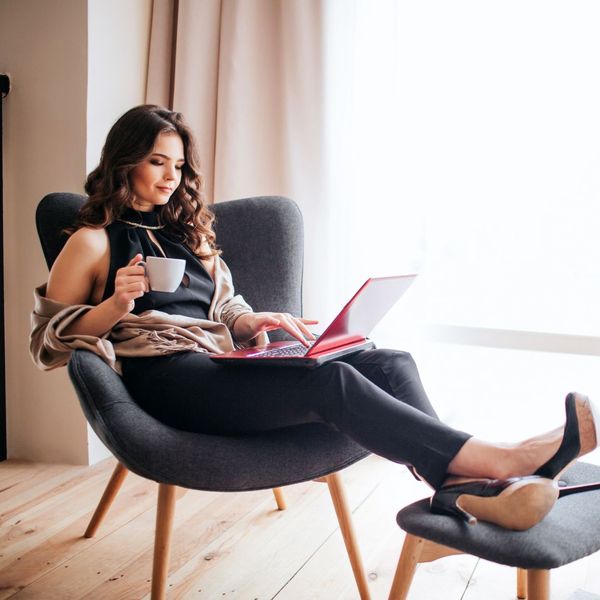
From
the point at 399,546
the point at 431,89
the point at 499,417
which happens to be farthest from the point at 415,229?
the point at 399,546

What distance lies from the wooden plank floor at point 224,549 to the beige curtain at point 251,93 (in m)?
0.72

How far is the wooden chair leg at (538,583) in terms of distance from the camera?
991 millimetres

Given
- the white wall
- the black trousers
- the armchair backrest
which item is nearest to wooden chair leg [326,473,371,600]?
the black trousers

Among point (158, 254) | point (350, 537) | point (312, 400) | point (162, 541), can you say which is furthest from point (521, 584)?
point (158, 254)

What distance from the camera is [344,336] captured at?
4.47ft

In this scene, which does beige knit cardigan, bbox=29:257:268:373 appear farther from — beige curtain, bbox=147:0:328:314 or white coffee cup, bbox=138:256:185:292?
beige curtain, bbox=147:0:328:314

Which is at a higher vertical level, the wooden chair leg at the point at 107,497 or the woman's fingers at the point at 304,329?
the woman's fingers at the point at 304,329

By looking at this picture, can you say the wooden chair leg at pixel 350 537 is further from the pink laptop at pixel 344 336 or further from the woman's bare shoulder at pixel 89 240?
the woman's bare shoulder at pixel 89 240

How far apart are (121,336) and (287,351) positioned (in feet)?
1.21

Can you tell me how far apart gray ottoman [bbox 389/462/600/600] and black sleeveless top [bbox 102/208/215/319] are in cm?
74

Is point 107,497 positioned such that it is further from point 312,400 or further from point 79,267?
point 312,400

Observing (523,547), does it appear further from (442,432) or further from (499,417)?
(499,417)

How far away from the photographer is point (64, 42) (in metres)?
2.15

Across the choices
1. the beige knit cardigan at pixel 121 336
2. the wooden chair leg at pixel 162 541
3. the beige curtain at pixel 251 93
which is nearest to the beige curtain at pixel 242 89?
the beige curtain at pixel 251 93
